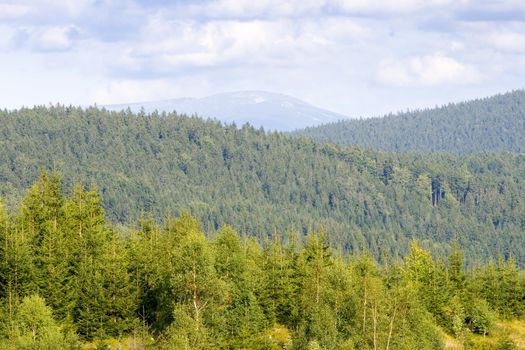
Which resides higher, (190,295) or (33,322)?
(190,295)

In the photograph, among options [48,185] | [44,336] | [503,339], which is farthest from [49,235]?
[503,339]

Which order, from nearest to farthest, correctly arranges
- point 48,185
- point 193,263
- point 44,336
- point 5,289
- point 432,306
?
point 44,336, point 193,263, point 5,289, point 48,185, point 432,306

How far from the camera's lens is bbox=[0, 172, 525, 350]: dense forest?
6525 centimetres

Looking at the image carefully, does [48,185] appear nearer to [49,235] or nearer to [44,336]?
[49,235]

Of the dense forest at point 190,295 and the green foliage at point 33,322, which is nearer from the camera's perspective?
the green foliage at point 33,322

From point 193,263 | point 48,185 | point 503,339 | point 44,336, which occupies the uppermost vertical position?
point 48,185

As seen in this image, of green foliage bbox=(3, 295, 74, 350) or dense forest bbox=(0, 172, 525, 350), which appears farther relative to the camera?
dense forest bbox=(0, 172, 525, 350)

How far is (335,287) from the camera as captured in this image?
Result: 238 ft

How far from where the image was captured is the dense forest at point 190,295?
214ft

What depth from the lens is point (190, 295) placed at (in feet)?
216

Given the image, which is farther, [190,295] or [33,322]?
[190,295]

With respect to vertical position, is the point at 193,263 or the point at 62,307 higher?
the point at 193,263

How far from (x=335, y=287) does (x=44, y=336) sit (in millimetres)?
25699

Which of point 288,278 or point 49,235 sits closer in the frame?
point 49,235
